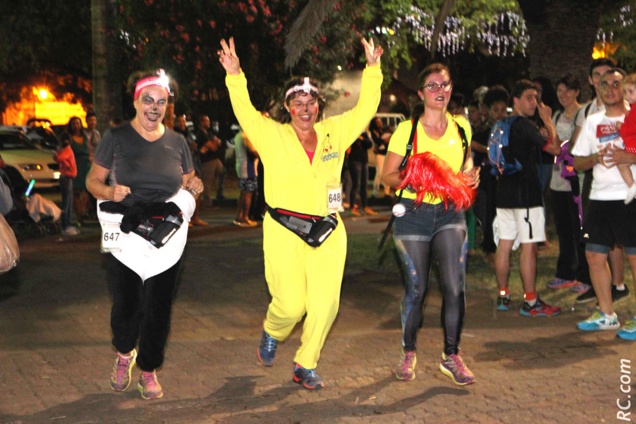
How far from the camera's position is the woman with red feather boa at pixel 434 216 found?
6.41 m

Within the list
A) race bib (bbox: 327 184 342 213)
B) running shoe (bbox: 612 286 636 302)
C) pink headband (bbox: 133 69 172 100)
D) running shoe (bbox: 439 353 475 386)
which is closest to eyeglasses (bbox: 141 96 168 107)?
pink headband (bbox: 133 69 172 100)

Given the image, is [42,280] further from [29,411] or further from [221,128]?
[221,128]

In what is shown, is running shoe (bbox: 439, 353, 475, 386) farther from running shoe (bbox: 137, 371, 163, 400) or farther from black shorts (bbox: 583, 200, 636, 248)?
black shorts (bbox: 583, 200, 636, 248)

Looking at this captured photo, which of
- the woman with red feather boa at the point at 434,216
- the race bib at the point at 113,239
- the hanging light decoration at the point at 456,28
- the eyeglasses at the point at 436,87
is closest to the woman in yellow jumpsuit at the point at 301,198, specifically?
the woman with red feather boa at the point at 434,216

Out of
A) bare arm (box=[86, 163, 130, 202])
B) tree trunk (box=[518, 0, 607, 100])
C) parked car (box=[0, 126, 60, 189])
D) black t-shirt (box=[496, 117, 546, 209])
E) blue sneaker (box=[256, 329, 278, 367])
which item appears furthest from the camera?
parked car (box=[0, 126, 60, 189])

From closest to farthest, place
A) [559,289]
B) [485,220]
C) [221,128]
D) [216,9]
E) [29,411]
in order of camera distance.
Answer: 1. [29,411]
2. [559,289]
3. [485,220]
4. [216,9]
5. [221,128]

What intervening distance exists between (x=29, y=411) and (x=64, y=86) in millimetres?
29766

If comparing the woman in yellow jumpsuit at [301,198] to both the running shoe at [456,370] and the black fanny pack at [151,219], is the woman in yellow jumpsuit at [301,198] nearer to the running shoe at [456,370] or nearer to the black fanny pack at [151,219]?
the black fanny pack at [151,219]

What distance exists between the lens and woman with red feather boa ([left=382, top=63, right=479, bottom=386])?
641 cm

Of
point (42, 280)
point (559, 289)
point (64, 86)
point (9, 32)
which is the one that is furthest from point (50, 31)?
point (559, 289)

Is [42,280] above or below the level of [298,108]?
below

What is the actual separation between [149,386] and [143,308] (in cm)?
51

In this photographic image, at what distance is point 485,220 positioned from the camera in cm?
1063

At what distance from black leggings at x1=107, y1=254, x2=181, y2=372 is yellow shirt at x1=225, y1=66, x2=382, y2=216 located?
33.5 inches
